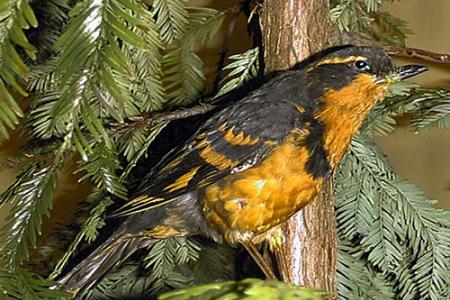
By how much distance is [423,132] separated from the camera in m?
1.57

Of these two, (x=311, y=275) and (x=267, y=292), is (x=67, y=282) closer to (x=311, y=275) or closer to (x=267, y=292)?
(x=311, y=275)

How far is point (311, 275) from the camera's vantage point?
0.81m

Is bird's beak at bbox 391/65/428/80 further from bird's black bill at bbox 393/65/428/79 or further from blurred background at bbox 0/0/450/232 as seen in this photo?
blurred background at bbox 0/0/450/232

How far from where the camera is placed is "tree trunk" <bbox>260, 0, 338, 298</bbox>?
793mm

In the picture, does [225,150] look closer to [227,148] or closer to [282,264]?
[227,148]

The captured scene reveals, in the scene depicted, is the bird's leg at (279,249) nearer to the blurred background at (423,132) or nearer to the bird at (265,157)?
the bird at (265,157)

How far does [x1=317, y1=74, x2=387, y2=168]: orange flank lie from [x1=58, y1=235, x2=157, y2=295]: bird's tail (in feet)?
0.90

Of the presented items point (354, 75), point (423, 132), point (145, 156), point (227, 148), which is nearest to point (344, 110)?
point (354, 75)

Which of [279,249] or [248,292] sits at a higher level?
[248,292]

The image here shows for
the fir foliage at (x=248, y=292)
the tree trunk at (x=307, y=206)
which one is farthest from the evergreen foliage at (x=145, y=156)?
the fir foliage at (x=248, y=292)

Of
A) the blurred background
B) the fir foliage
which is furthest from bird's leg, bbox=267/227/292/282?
the blurred background

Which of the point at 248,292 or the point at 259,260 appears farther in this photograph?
the point at 259,260

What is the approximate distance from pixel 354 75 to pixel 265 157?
0.14m

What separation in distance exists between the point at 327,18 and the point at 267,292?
576 millimetres
